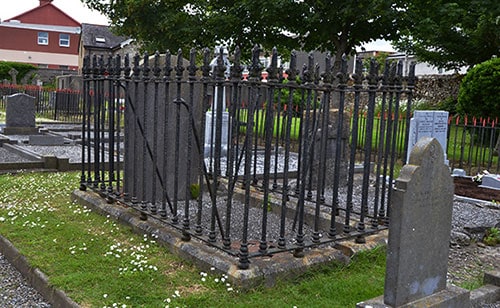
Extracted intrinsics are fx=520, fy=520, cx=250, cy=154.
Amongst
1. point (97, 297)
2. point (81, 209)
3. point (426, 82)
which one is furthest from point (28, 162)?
point (426, 82)

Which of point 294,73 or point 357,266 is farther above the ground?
point 294,73

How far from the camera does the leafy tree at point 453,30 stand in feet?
48.6

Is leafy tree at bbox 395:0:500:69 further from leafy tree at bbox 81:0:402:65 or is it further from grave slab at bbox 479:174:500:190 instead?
grave slab at bbox 479:174:500:190

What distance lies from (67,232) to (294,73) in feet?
9.50

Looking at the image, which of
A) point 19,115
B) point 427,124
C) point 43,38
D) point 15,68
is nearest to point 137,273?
point 427,124

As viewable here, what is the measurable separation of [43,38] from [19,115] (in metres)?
44.9

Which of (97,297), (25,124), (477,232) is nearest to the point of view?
(97,297)

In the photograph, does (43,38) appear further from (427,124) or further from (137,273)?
(137,273)

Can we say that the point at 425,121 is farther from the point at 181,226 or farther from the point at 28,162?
the point at 28,162

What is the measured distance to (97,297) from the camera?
3.84 m

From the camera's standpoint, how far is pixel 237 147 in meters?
5.61

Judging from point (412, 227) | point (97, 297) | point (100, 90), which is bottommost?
A: point (97, 297)

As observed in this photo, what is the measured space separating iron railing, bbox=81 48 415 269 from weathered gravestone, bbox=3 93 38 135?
9.79 m

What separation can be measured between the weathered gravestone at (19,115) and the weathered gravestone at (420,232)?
14.3m
